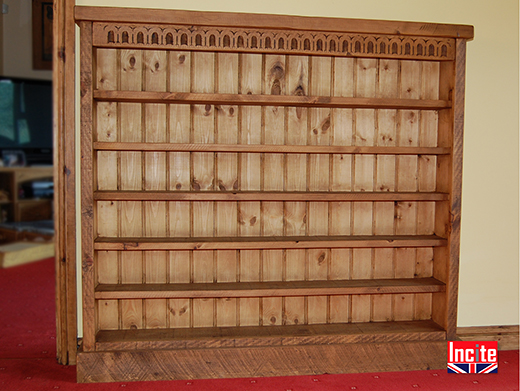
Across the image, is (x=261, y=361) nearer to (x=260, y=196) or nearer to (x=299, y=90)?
(x=260, y=196)

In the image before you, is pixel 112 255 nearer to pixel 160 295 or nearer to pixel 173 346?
pixel 160 295

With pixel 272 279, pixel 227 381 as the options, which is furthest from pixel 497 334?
pixel 227 381

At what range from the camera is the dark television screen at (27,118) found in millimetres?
4723

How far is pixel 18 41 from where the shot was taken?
4.09 m

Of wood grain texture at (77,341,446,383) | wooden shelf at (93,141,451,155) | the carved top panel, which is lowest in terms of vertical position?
wood grain texture at (77,341,446,383)

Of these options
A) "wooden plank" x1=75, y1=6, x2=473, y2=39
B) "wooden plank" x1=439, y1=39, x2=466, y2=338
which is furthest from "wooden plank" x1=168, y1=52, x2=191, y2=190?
"wooden plank" x1=439, y1=39, x2=466, y2=338

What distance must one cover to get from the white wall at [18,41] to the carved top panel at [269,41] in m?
1.22

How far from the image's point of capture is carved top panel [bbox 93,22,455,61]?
234 centimetres

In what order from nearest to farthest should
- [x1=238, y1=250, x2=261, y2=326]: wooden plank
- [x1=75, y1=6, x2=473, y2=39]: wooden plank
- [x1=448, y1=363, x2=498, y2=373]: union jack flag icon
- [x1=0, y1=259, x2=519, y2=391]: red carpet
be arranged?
[x1=75, y1=6, x2=473, y2=39]: wooden plank, [x1=0, y1=259, x2=519, y2=391]: red carpet, [x1=448, y1=363, x2=498, y2=373]: union jack flag icon, [x1=238, y1=250, x2=261, y2=326]: wooden plank

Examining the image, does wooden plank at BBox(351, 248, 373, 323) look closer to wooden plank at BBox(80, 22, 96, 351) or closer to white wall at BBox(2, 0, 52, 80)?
wooden plank at BBox(80, 22, 96, 351)

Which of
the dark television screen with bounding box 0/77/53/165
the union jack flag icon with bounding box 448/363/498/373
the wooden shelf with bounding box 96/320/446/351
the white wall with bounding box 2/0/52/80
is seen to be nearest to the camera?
the wooden shelf with bounding box 96/320/446/351

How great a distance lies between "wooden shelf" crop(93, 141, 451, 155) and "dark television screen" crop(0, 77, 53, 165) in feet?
9.69

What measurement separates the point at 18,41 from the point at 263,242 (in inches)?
124

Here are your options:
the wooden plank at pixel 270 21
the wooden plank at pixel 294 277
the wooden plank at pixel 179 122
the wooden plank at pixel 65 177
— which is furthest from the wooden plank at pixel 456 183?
the wooden plank at pixel 65 177
